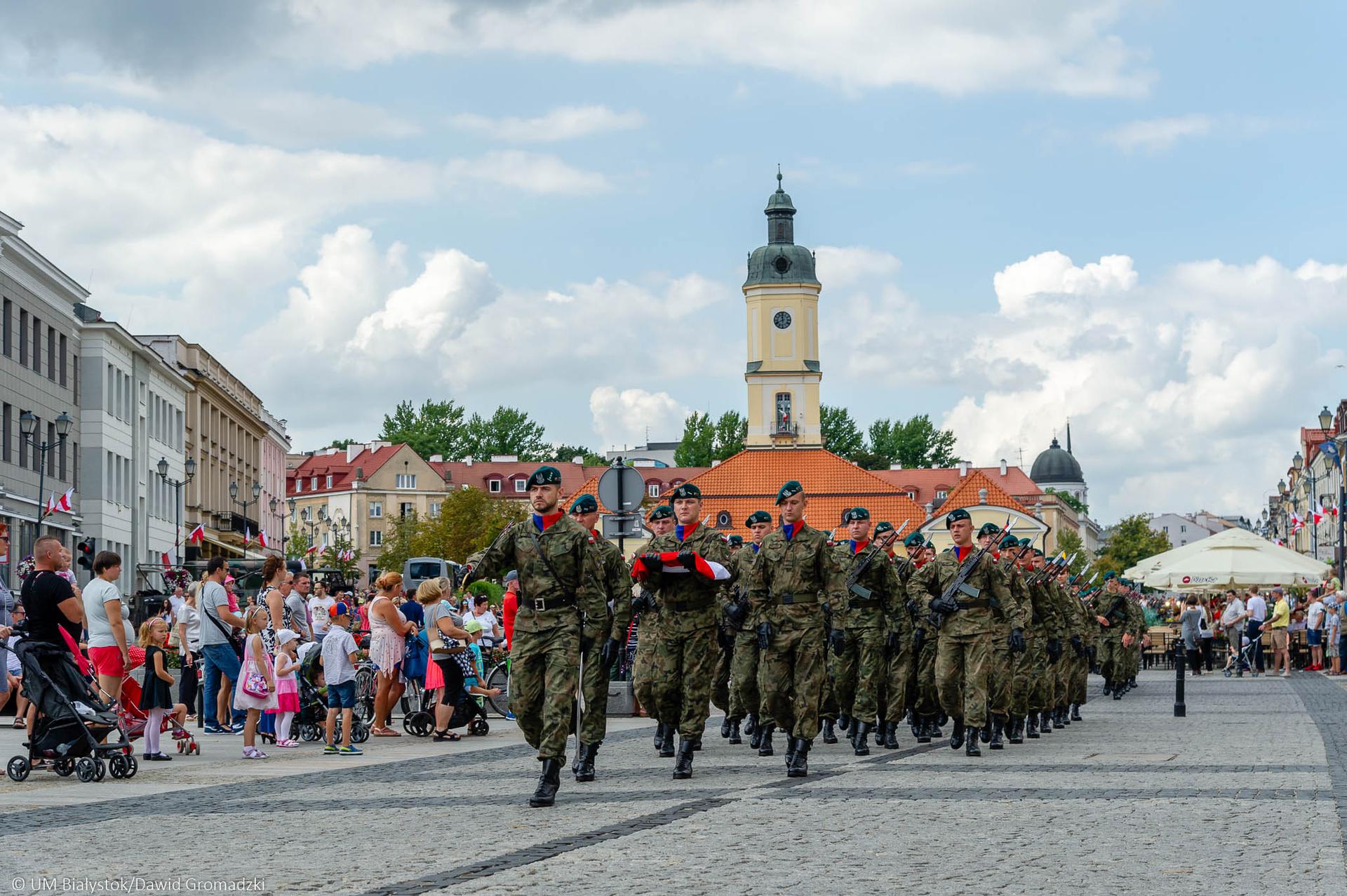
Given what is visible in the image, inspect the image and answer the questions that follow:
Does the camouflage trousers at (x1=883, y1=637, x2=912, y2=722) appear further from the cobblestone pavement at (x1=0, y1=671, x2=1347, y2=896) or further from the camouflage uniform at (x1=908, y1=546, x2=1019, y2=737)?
the camouflage uniform at (x1=908, y1=546, x2=1019, y2=737)

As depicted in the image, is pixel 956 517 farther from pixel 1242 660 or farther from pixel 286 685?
pixel 1242 660

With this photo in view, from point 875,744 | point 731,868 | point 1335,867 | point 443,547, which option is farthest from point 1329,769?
point 443,547

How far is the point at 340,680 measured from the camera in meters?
17.3

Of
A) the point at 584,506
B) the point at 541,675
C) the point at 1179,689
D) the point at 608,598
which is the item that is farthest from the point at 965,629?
the point at 1179,689

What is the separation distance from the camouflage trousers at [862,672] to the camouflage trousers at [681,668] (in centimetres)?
227

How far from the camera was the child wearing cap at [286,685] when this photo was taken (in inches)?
709

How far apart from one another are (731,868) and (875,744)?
A: 9.33m

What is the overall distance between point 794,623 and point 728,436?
13157cm

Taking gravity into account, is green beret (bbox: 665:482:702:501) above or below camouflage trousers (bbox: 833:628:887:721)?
above

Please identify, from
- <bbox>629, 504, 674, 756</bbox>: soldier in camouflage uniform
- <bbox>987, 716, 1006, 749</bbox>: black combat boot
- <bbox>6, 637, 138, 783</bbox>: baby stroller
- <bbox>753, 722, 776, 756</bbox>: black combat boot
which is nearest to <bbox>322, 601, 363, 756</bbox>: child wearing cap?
<bbox>6, 637, 138, 783</bbox>: baby stroller

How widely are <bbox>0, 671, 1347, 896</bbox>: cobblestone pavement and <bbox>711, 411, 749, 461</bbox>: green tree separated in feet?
417

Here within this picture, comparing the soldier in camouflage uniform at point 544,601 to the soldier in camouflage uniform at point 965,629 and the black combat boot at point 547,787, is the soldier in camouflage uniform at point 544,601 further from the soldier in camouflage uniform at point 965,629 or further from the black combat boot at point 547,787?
the soldier in camouflage uniform at point 965,629

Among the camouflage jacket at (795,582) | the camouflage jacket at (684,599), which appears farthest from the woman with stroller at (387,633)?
the camouflage jacket at (795,582)

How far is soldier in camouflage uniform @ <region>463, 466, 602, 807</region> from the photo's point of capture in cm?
1226
